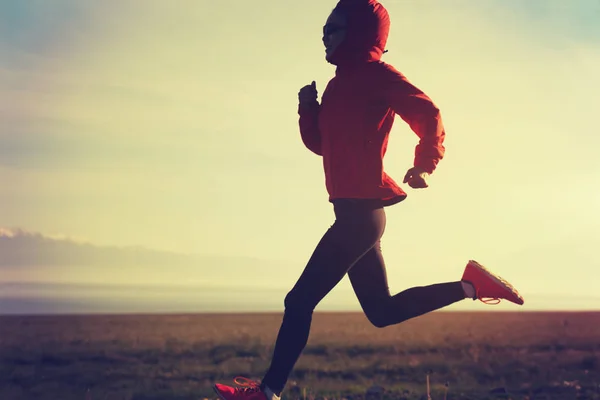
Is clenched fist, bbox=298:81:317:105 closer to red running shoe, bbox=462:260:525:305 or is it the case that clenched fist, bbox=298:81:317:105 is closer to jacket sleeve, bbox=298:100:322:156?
jacket sleeve, bbox=298:100:322:156

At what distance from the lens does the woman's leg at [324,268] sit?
6281 mm

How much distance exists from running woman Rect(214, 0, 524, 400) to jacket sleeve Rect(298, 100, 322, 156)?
0.03 m

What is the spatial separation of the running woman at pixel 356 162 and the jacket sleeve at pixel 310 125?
0.03m

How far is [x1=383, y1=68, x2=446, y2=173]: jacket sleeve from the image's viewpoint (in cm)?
618

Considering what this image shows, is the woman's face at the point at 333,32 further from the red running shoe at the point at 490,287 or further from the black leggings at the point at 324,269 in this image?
the red running shoe at the point at 490,287

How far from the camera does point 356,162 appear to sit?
624cm

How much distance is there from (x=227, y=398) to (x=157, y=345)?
76.4 ft

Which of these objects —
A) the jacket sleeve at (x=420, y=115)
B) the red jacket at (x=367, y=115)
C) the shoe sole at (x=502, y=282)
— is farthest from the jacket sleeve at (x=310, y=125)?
the shoe sole at (x=502, y=282)

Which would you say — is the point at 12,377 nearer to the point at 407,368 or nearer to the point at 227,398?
the point at 407,368

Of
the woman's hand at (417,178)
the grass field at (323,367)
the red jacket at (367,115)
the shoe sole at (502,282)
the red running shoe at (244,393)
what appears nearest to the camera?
the woman's hand at (417,178)

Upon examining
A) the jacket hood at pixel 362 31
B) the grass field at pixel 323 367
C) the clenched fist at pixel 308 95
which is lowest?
the grass field at pixel 323 367

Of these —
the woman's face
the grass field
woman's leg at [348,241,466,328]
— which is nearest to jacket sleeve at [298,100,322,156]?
the woman's face

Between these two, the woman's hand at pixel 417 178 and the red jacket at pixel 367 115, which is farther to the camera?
the red jacket at pixel 367 115

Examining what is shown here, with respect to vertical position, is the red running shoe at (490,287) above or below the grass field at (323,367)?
above
